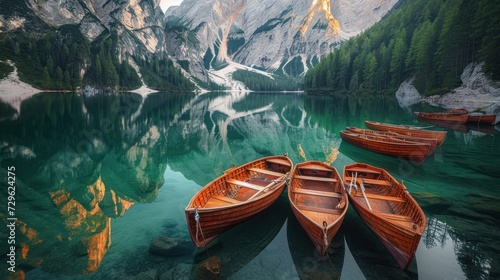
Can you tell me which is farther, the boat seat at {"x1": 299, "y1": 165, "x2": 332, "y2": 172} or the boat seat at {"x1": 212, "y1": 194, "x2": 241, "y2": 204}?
the boat seat at {"x1": 299, "y1": 165, "x2": 332, "y2": 172}

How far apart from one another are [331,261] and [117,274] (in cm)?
768

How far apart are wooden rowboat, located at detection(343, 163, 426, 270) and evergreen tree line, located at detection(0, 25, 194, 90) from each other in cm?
15393

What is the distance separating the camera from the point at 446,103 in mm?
56500

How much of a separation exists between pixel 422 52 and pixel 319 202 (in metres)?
86.2

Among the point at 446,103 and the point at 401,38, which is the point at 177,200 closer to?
the point at 446,103

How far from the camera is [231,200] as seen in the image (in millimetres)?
11297

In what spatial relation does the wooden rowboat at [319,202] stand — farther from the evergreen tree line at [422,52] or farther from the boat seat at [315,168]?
the evergreen tree line at [422,52]

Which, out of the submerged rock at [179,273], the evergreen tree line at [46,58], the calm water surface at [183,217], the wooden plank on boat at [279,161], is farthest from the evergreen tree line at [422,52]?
the evergreen tree line at [46,58]

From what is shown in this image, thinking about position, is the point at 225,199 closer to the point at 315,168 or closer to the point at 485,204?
the point at 315,168

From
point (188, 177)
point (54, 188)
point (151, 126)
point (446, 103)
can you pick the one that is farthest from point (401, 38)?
point (54, 188)

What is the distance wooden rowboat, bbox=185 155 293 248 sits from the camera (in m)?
8.72

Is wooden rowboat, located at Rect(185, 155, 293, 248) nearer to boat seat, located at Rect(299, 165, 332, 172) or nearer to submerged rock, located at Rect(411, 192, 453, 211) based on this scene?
boat seat, located at Rect(299, 165, 332, 172)

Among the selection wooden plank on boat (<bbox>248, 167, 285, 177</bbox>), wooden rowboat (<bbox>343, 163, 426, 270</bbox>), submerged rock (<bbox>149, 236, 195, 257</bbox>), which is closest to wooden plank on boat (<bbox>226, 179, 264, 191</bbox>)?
wooden plank on boat (<bbox>248, 167, 285, 177</bbox>)

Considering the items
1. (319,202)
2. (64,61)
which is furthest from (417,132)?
(64,61)
